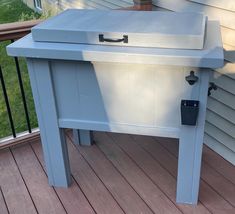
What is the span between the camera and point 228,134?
227 centimetres

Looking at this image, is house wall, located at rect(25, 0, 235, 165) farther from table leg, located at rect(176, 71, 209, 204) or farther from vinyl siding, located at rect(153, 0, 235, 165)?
table leg, located at rect(176, 71, 209, 204)

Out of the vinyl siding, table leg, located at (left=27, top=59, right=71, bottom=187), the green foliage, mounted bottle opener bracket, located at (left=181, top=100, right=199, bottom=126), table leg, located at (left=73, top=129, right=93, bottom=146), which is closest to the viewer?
mounted bottle opener bracket, located at (left=181, top=100, right=199, bottom=126)

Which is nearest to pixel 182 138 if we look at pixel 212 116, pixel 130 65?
pixel 130 65

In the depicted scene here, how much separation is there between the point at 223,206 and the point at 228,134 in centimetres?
54

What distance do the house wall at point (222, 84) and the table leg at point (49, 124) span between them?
41.4 inches

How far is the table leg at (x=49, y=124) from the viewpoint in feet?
5.60

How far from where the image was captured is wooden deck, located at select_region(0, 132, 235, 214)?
193 centimetres

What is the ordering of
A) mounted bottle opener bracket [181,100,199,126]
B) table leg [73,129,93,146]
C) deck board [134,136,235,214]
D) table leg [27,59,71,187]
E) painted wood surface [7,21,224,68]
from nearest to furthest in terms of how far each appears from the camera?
1. painted wood surface [7,21,224,68]
2. mounted bottle opener bracket [181,100,199,126]
3. table leg [27,59,71,187]
4. deck board [134,136,235,214]
5. table leg [73,129,93,146]

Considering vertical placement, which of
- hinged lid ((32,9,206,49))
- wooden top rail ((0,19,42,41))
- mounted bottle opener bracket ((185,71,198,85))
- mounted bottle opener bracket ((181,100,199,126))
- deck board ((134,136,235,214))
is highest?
hinged lid ((32,9,206,49))

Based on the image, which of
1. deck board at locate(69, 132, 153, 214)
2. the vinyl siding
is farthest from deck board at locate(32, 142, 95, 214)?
the vinyl siding

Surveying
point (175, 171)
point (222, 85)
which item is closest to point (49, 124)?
point (175, 171)

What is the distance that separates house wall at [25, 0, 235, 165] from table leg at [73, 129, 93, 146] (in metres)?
0.85

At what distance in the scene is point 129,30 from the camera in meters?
1.54

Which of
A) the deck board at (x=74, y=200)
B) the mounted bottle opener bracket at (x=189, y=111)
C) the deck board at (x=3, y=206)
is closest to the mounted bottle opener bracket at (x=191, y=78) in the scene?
the mounted bottle opener bracket at (x=189, y=111)
